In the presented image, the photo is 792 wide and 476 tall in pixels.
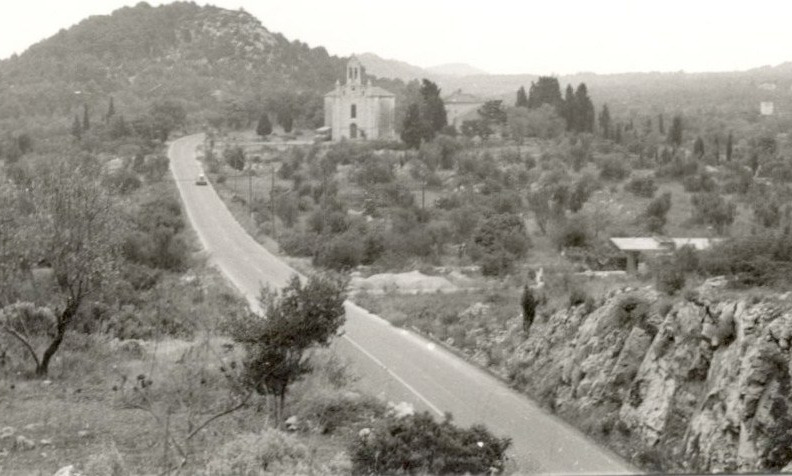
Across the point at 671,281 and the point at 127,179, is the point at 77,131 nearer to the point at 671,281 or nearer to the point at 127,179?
the point at 127,179

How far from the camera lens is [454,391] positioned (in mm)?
11570

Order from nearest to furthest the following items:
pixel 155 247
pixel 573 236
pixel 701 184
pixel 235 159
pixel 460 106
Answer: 1. pixel 155 247
2. pixel 573 236
3. pixel 701 184
4. pixel 235 159
5. pixel 460 106

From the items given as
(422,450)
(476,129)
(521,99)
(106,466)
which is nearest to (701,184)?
(476,129)

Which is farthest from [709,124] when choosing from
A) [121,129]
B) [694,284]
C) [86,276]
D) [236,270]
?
[86,276]

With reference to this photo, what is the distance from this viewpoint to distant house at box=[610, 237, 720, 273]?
19361 mm

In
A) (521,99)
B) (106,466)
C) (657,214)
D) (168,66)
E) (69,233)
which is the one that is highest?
(168,66)

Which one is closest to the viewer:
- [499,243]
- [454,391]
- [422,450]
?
[422,450]

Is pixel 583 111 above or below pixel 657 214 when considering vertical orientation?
above

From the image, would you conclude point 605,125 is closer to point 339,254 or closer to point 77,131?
point 339,254

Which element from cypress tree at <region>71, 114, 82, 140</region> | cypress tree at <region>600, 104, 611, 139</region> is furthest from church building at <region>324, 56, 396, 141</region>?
cypress tree at <region>71, 114, 82, 140</region>

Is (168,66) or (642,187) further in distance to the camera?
(168,66)

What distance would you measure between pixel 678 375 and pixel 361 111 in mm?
37337

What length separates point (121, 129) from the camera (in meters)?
46.4

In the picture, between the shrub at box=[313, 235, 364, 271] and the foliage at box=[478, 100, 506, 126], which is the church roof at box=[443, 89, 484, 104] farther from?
the shrub at box=[313, 235, 364, 271]
